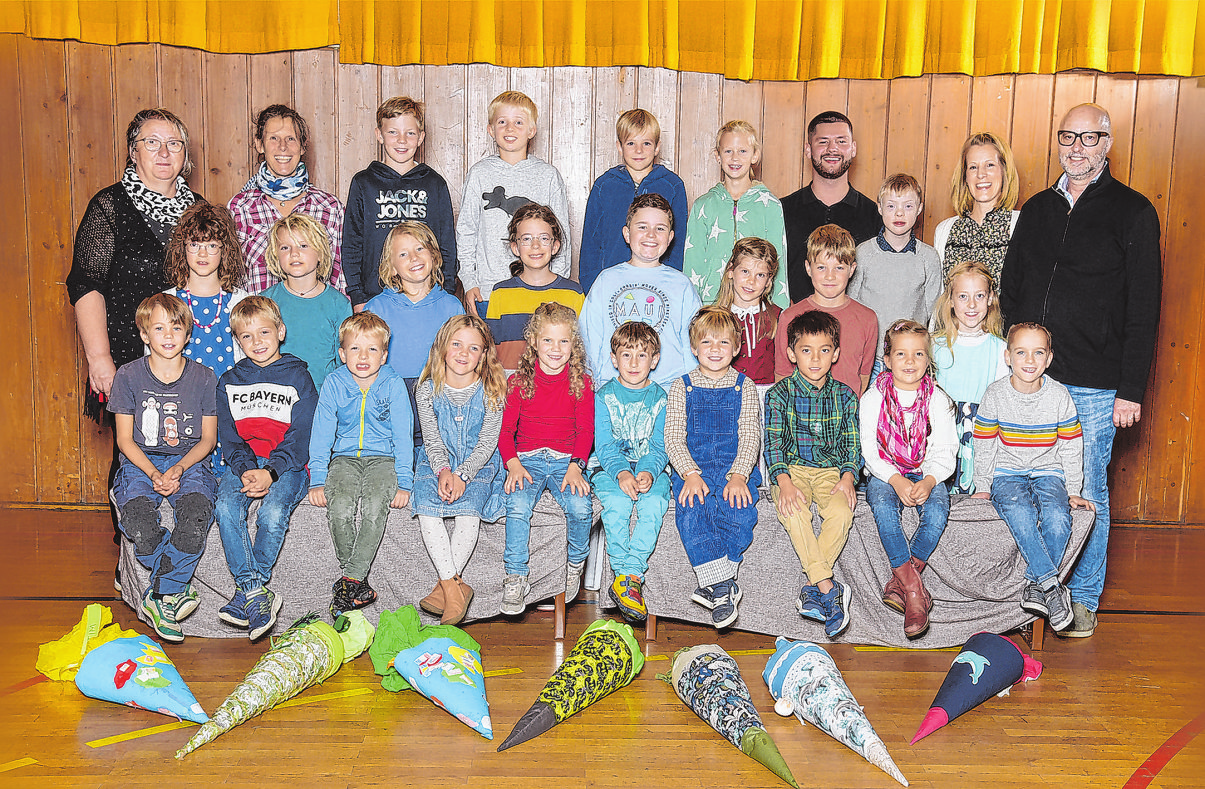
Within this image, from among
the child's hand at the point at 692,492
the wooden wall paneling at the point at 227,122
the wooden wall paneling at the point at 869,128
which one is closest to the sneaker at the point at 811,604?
the child's hand at the point at 692,492

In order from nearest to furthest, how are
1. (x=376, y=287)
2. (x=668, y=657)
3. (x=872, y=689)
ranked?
1. (x=872, y=689)
2. (x=668, y=657)
3. (x=376, y=287)

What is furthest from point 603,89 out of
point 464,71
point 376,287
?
point 376,287

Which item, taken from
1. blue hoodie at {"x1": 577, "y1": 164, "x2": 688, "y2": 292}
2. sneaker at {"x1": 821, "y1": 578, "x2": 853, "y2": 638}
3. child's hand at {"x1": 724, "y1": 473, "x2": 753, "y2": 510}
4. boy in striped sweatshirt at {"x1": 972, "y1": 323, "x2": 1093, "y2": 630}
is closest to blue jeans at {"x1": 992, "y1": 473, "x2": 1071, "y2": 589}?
boy in striped sweatshirt at {"x1": 972, "y1": 323, "x2": 1093, "y2": 630}

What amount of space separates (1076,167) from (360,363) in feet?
8.35

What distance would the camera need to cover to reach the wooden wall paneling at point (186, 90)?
13.1 feet

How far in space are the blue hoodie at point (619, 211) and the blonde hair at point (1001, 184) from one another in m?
1.01

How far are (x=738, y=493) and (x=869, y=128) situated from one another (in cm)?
206

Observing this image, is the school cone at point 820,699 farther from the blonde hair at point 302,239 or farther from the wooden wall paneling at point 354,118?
the wooden wall paneling at point 354,118

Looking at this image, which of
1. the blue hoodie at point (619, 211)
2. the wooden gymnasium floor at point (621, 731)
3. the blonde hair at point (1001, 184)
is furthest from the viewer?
the blue hoodie at point (619, 211)

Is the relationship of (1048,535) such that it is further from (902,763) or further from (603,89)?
(603,89)

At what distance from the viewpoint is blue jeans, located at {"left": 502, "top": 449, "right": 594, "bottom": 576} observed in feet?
9.52

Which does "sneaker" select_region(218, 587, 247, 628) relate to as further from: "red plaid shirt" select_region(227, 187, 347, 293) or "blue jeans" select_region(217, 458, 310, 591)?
"red plaid shirt" select_region(227, 187, 347, 293)

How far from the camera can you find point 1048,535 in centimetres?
287

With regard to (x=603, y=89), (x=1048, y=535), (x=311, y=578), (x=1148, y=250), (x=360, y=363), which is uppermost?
(x=603, y=89)
